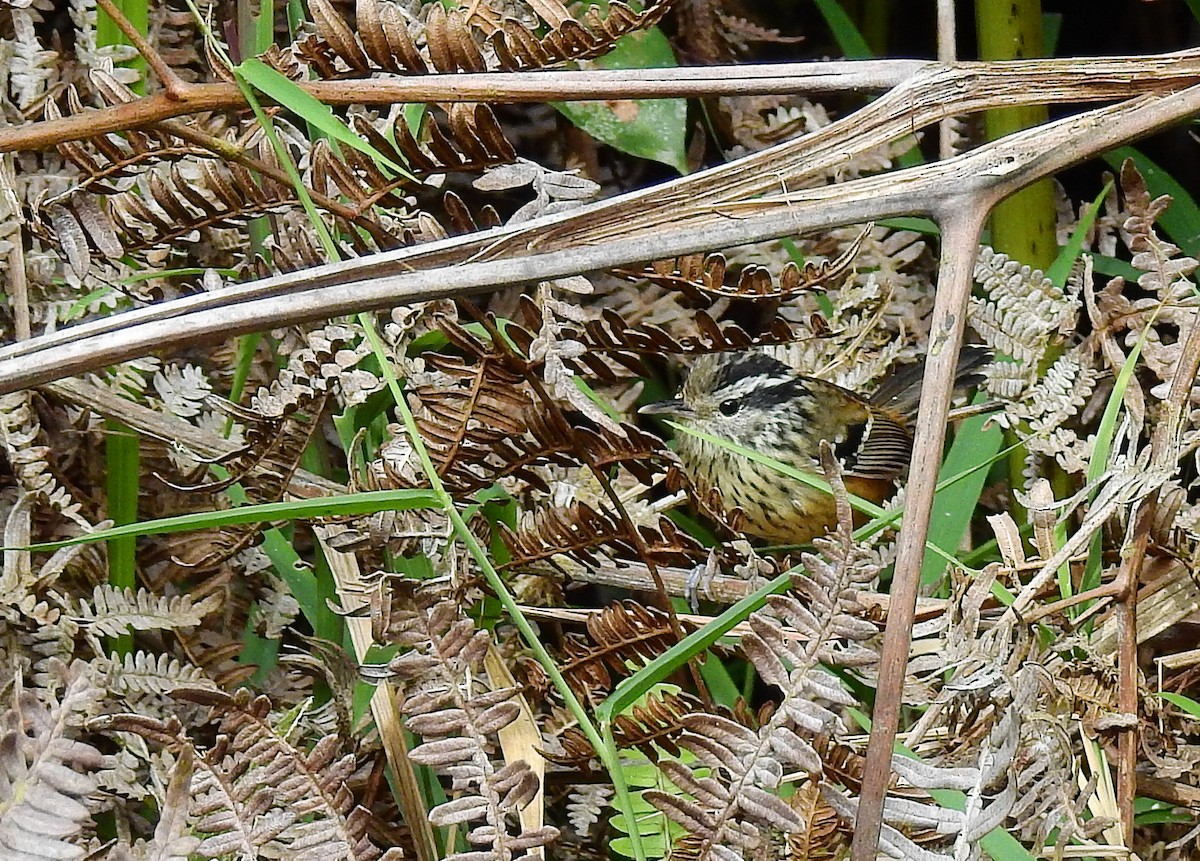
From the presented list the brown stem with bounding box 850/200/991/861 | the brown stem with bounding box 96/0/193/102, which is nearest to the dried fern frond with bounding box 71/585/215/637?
the brown stem with bounding box 96/0/193/102

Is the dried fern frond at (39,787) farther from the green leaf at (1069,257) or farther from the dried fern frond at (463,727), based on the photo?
the green leaf at (1069,257)

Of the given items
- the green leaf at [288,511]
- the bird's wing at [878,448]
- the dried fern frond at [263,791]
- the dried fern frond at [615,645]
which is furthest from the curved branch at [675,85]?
the bird's wing at [878,448]

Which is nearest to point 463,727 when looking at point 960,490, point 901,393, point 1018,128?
point 960,490

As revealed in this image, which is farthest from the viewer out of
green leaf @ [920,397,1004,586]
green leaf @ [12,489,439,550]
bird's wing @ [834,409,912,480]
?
bird's wing @ [834,409,912,480]

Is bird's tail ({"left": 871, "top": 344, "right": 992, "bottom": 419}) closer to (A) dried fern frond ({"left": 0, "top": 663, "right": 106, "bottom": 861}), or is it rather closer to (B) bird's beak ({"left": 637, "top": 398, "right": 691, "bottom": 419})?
(B) bird's beak ({"left": 637, "top": 398, "right": 691, "bottom": 419})

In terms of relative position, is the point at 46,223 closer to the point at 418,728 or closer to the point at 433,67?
the point at 433,67

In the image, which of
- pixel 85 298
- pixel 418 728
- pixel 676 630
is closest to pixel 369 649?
pixel 676 630

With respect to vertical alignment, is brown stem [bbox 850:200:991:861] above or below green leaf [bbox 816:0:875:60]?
below
